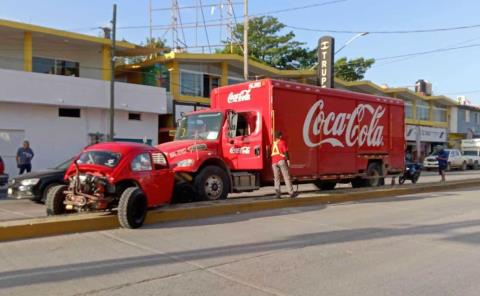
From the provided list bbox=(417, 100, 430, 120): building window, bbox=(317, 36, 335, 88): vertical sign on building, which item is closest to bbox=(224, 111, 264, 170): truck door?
bbox=(317, 36, 335, 88): vertical sign on building

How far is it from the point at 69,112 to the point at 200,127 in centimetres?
1527

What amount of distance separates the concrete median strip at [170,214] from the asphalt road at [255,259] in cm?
22

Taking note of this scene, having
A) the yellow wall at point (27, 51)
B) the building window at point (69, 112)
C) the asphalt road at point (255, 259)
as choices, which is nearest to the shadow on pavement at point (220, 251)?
the asphalt road at point (255, 259)

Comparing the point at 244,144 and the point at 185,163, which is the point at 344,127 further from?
the point at 185,163

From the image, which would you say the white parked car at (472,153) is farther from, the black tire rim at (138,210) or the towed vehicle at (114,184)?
the black tire rim at (138,210)

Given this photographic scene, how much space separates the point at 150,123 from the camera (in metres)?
28.8

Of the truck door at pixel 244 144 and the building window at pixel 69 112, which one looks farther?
the building window at pixel 69 112

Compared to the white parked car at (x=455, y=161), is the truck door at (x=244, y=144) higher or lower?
higher

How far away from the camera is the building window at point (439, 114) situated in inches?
2290

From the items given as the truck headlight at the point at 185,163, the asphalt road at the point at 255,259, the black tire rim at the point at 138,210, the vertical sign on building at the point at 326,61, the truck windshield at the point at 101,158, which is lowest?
the asphalt road at the point at 255,259

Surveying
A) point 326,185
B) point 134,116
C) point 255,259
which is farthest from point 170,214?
point 134,116

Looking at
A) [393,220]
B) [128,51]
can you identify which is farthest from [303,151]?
[128,51]

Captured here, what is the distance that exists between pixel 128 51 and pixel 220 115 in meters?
18.7

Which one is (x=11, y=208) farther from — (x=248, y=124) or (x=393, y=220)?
(x=393, y=220)
